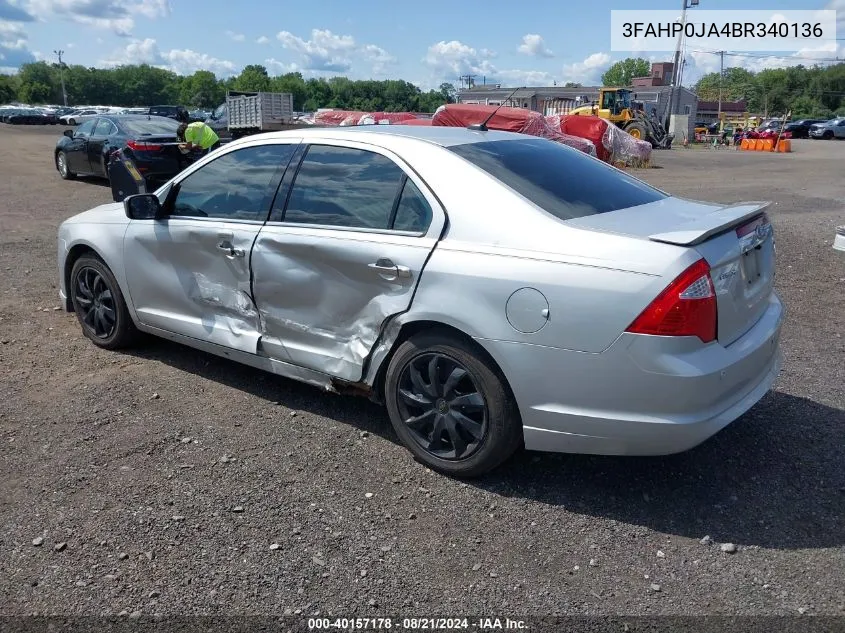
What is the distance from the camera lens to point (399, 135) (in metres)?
4.14

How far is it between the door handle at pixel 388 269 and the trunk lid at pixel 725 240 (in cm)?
86

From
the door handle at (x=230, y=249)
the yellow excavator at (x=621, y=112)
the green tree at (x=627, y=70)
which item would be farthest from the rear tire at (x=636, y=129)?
the green tree at (x=627, y=70)

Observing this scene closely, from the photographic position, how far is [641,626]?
2686 millimetres

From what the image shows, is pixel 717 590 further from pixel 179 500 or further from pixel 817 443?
pixel 179 500

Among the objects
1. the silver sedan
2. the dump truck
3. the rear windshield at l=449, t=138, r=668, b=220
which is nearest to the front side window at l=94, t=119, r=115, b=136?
the dump truck

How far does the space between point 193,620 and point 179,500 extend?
894 mm

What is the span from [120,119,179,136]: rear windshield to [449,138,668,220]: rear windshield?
12085 mm

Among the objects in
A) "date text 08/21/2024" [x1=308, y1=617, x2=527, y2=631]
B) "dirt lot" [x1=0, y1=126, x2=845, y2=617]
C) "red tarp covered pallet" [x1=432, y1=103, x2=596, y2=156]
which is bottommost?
"date text 08/21/2024" [x1=308, y1=617, x2=527, y2=631]

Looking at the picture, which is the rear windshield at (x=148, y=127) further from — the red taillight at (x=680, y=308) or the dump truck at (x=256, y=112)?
the red taillight at (x=680, y=308)

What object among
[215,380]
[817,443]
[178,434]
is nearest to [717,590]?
[817,443]

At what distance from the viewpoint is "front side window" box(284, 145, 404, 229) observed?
3.92 meters

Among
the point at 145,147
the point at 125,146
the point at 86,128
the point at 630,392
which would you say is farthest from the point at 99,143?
the point at 630,392

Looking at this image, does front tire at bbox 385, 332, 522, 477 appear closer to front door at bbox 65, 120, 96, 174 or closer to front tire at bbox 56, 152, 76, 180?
front door at bbox 65, 120, 96, 174

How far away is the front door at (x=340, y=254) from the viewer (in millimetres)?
3746
